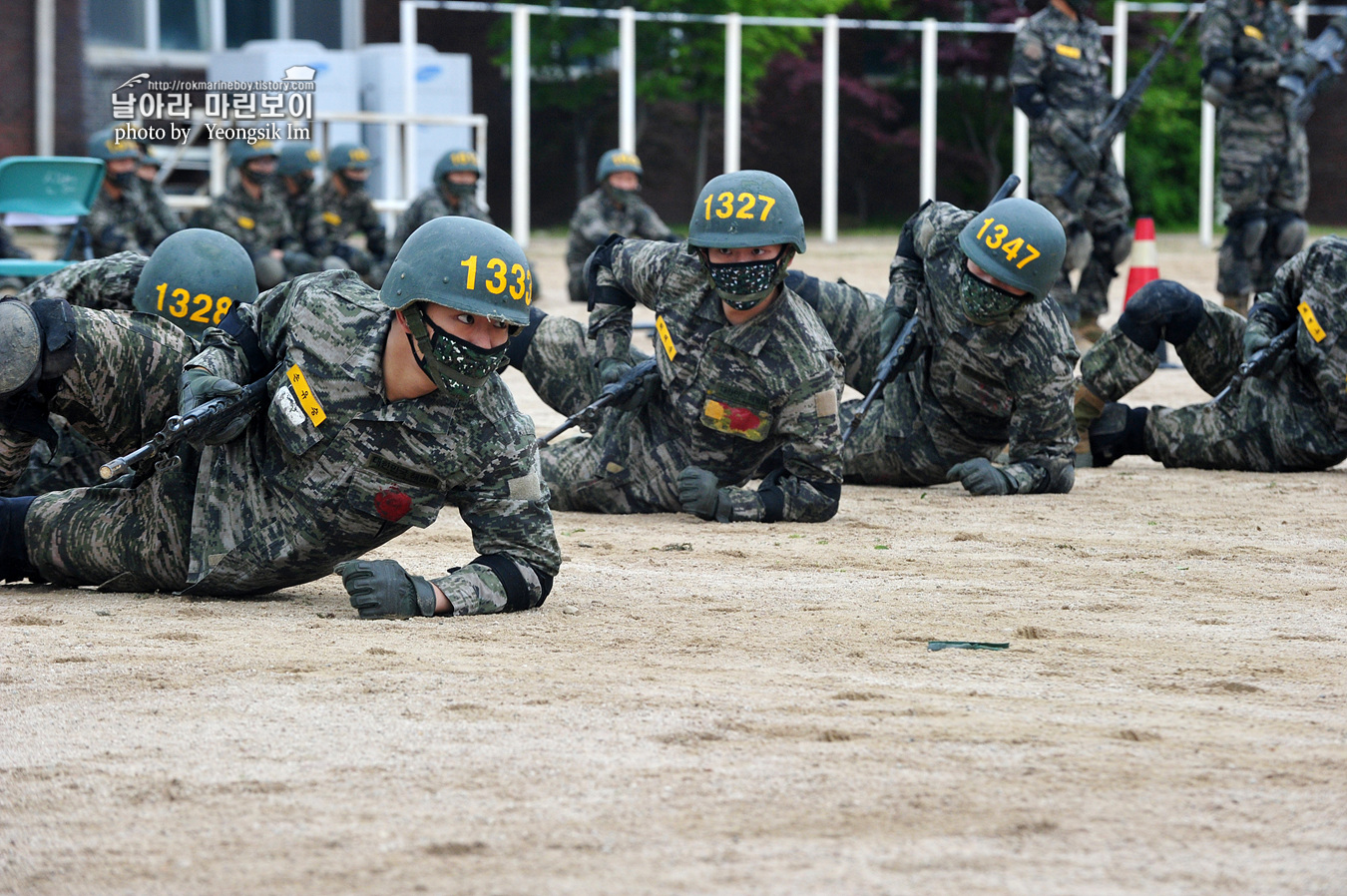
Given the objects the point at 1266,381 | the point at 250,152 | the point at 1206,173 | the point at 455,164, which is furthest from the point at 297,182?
the point at 1206,173

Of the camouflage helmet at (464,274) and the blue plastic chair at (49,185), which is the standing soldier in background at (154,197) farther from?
the camouflage helmet at (464,274)

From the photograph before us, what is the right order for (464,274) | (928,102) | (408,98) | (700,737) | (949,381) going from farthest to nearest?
(928,102)
(408,98)
(949,381)
(464,274)
(700,737)

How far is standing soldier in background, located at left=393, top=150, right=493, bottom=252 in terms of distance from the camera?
52.7 feet

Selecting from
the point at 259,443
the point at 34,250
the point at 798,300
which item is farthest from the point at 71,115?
the point at 259,443

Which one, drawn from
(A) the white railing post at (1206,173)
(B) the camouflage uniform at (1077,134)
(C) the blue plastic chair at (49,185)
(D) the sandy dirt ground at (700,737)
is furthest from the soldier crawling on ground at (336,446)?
(A) the white railing post at (1206,173)

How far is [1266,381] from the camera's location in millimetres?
8516

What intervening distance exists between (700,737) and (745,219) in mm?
3364

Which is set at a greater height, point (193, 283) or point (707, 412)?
point (193, 283)

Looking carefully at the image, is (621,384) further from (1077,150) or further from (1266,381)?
(1077,150)

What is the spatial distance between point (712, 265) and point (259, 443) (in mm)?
2361

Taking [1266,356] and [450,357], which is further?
[1266,356]

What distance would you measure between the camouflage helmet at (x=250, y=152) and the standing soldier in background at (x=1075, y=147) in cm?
698

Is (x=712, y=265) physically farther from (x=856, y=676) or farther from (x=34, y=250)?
(x=34, y=250)

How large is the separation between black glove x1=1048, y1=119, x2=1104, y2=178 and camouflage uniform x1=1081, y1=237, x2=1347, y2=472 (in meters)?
4.57
